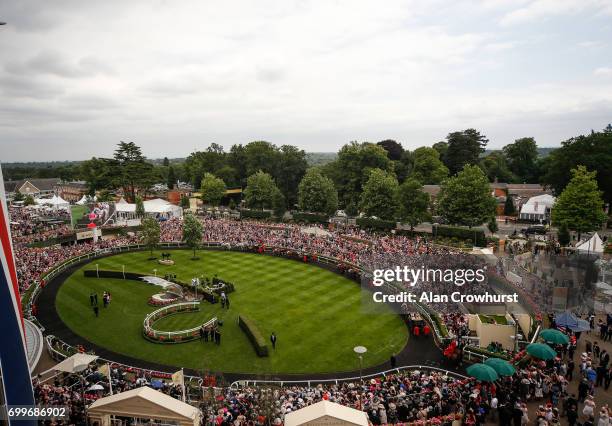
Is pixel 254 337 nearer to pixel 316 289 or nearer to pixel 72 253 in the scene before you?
pixel 316 289

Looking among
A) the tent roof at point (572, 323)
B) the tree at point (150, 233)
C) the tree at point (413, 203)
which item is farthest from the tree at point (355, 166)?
the tent roof at point (572, 323)

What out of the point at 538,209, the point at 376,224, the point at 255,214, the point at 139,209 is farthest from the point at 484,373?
the point at 538,209

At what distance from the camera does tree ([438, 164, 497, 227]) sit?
45344mm

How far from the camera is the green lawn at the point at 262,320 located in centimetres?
2142

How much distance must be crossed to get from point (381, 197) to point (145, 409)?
43.3 metres

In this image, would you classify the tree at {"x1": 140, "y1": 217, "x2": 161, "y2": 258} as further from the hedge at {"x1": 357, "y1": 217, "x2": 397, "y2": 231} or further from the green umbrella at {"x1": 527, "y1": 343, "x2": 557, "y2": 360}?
the green umbrella at {"x1": 527, "y1": 343, "x2": 557, "y2": 360}

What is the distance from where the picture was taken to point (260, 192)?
65.7 meters

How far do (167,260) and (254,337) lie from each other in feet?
68.3

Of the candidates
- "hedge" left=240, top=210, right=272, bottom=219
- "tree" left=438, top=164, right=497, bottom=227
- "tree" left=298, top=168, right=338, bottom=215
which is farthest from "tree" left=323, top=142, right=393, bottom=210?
"tree" left=438, top=164, right=497, bottom=227

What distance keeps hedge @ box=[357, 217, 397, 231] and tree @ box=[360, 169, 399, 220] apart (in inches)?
27.3

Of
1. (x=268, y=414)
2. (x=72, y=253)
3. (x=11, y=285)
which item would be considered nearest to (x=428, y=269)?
(x=268, y=414)

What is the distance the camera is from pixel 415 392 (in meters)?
16.2

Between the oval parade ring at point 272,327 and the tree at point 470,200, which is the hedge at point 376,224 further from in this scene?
the oval parade ring at point 272,327

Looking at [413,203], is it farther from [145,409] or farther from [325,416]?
[145,409]
